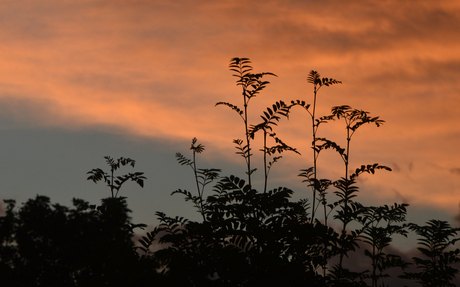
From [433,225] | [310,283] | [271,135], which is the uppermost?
[271,135]

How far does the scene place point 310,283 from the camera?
7270 mm

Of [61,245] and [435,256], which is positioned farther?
[61,245]

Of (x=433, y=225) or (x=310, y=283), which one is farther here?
(x=433, y=225)

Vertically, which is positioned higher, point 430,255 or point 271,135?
point 271,135

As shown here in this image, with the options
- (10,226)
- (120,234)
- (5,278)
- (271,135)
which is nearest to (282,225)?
(271,135)

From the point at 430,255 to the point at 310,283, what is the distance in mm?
3579

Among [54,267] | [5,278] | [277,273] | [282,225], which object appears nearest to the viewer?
[277,273]

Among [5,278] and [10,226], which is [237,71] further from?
[5,278]

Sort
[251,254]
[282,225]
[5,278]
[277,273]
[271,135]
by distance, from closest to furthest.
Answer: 1. [277,273]
2. [251,254]
3. [282,225]
4. [271,135]
5. [5,278]

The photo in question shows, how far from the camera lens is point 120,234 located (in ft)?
27.7

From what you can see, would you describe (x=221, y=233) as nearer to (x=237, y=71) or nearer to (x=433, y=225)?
(x=237, y=71)

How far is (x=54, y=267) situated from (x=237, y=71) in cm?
1922

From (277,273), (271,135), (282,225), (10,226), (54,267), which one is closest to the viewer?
(277,273)

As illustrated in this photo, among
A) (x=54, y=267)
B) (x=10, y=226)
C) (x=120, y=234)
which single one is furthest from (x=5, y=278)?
(x=120, y=234)
